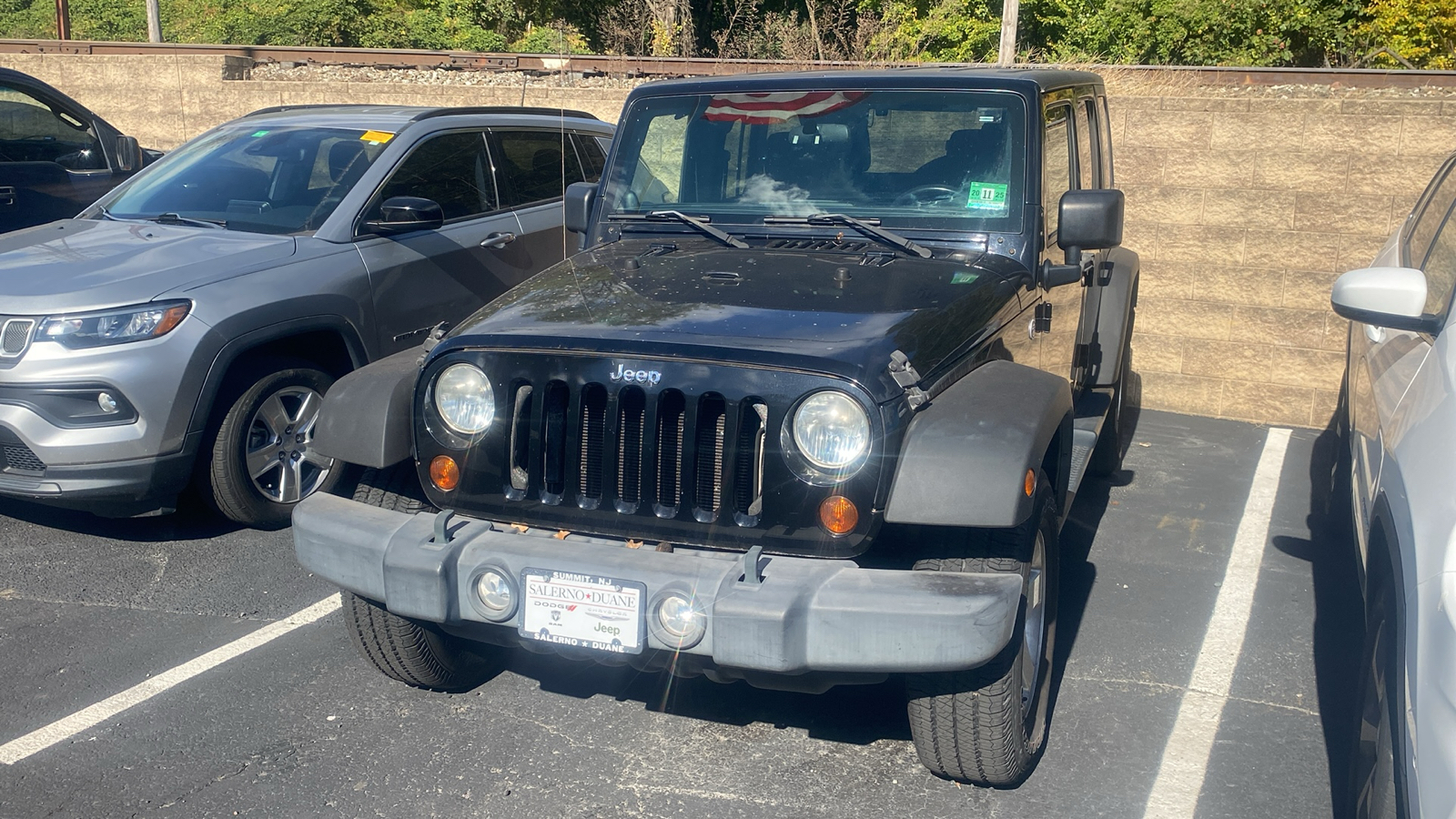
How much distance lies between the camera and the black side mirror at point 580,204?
4.69m

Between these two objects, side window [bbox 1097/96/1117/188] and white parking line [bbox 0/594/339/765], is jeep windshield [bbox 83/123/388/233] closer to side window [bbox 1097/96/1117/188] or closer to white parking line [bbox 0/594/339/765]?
white parking line [bbox 0/594/339/765]

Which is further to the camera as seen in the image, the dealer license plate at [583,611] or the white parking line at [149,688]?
the white parking line at [149,688]

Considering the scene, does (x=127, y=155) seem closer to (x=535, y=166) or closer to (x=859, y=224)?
(x=535, y=166)

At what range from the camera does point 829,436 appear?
304 cm

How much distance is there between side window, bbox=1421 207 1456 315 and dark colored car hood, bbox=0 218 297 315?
4410 millimetres

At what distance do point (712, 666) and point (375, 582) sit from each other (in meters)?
0.94

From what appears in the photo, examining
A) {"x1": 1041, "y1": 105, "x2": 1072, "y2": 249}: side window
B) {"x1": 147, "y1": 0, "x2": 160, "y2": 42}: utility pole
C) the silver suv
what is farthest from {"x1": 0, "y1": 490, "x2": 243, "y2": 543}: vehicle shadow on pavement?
{"x1": 147, "y1": 0, "x2": 160, "y2": 42}: utility pole

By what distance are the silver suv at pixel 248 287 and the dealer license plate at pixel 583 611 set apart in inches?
97.7

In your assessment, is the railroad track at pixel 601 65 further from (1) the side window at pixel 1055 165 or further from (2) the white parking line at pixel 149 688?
(2) the white parking line at pixel 149 688

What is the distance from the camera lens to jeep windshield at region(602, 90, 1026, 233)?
4180 mm

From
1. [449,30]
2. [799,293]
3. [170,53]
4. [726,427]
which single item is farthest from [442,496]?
[449,30]

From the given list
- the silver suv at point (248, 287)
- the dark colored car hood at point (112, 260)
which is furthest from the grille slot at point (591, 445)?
the dark colored car hood at point (112, 260)

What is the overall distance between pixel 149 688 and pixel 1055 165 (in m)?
3.64

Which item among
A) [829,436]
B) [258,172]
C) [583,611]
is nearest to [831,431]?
[829,436]
